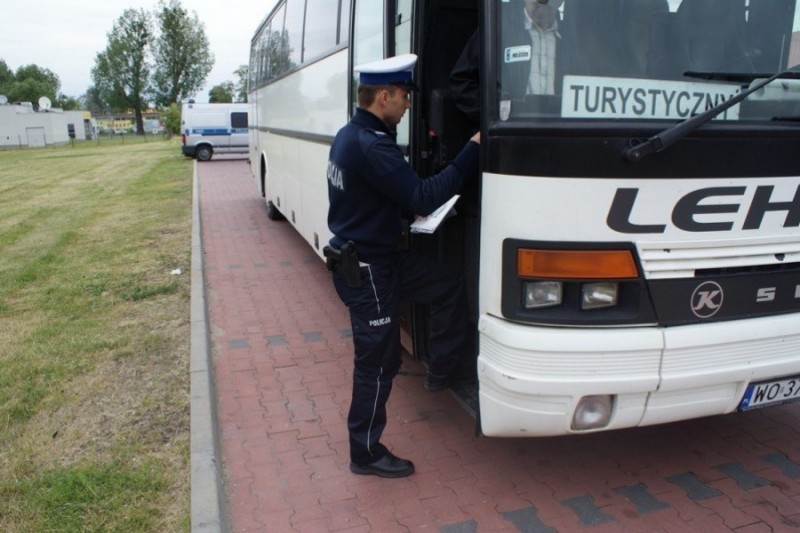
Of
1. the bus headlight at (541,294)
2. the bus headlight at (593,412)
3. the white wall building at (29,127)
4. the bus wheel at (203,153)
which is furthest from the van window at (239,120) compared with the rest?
the white wall building at (29,127)

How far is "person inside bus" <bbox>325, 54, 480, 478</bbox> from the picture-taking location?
3186mm

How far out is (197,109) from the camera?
28.4 m

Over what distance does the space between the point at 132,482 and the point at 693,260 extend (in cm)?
301

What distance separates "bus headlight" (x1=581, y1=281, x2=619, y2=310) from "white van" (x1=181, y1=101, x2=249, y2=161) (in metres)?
26.8

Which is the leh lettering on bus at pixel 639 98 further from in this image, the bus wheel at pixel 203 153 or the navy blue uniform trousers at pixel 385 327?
the bus wheel at pixel 203 153

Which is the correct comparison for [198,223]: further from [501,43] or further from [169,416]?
[501,43]

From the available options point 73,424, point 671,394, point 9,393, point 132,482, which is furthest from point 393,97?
point 9,393

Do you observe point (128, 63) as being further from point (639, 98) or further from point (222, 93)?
point (639, 98)

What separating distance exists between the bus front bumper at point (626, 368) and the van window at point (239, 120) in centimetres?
2229

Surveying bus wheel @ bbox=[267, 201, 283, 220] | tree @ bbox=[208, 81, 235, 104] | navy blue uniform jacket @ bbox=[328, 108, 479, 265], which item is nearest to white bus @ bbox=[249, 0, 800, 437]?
navy blue uniform jacket @ bbox=[328, 108, 479, 265]

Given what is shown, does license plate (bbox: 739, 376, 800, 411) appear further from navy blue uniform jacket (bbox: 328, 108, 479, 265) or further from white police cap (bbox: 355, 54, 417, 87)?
white police cap (bbox: 355, 54, 417, 87)

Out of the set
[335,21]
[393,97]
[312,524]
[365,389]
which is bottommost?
[312,524]

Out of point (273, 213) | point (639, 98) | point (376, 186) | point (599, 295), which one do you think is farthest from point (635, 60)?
point (273, 213)

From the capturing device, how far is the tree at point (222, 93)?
212ft
